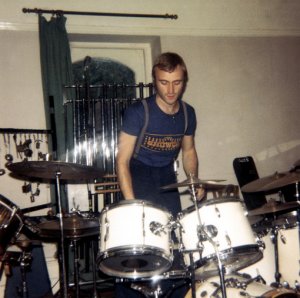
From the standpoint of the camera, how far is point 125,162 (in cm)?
277

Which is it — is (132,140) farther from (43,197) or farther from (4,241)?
(43,197)

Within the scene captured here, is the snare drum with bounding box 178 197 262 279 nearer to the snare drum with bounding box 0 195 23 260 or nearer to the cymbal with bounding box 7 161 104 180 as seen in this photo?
the cymbal with bounding box 7 161 104 180

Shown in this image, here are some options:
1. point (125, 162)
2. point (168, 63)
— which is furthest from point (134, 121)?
point (168, 63)

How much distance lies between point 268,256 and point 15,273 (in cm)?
236

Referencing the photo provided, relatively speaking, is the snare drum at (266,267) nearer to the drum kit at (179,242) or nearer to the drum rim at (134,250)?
the drum kit at (179,242)

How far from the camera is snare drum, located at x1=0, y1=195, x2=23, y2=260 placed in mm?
2520

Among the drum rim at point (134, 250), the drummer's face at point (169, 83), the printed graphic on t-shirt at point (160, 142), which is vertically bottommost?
the drum rim at point (134, 250)

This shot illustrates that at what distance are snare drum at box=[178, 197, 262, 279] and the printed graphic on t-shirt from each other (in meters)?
0.62

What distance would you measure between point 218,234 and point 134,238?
51cm

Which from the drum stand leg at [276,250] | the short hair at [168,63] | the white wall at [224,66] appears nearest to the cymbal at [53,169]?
the short hair at [168,63]

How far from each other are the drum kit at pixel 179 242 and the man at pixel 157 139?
1.10 feet

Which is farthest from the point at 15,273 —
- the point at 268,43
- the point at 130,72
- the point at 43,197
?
the point at 268,43

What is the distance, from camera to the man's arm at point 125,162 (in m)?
2.69

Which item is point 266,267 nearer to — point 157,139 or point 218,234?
point 218,234
